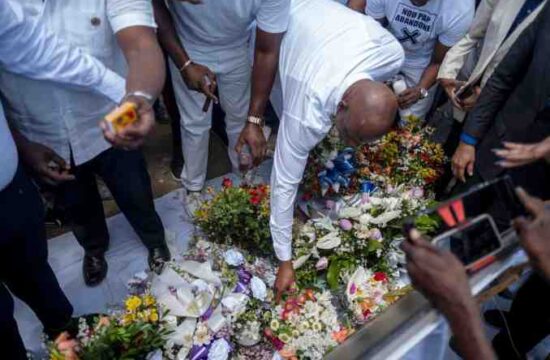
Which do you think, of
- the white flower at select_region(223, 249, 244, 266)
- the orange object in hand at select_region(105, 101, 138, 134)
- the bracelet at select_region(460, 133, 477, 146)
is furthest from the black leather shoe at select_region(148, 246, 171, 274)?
the bracelet at select_region(460, 133, 477, 146)

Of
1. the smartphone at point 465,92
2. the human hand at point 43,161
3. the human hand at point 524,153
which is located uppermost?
the human hand at point 524,153

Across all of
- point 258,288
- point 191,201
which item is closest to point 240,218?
point 258,288

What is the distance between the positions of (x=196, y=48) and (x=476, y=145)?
1535 millimetres

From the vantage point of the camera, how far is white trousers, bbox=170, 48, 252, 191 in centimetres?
246

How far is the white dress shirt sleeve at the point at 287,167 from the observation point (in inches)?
74.7

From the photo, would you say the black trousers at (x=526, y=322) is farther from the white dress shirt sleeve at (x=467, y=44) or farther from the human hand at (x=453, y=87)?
the white dress shirt sleeve at (x=467, y=44)

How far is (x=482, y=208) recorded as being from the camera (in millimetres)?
899

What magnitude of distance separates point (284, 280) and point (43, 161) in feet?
3.77

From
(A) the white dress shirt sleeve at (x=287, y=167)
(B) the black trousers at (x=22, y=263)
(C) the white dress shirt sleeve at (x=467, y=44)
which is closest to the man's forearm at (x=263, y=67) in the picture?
(A) the white dress shirt sleeve at (x=287, y=167)

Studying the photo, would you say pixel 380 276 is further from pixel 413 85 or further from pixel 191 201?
pixel 413 85

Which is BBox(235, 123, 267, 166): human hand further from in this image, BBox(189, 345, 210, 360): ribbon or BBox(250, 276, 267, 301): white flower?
BBox(189, 345, 210, 360): ribbon

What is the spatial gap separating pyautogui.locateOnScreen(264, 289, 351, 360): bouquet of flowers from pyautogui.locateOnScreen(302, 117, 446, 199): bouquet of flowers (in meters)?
0.71

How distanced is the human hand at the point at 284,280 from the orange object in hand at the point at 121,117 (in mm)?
1174

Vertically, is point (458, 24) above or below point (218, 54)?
above
